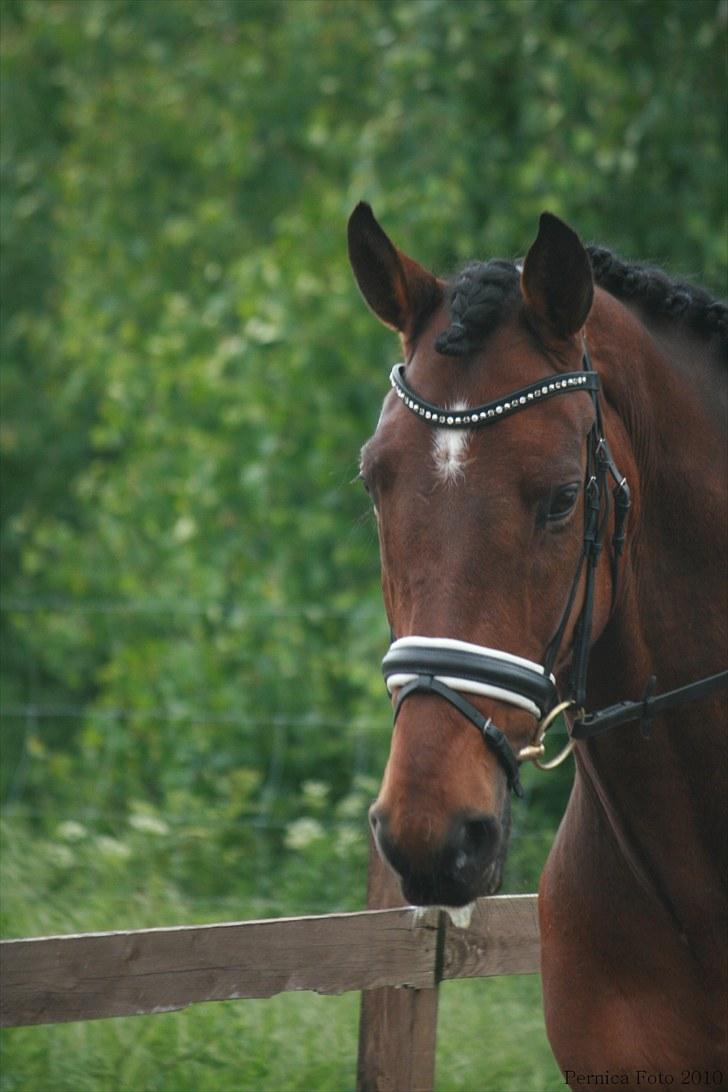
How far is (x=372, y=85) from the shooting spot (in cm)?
860

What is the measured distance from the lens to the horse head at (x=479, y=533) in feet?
7.19

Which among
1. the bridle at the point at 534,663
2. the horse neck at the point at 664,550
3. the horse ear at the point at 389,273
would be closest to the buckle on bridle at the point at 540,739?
the bridle at the point at 534,663

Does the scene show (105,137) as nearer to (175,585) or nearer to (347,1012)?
(175,585)

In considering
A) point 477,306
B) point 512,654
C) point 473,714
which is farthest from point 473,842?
point 477,306

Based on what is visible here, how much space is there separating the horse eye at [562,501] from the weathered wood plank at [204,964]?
1.44 m

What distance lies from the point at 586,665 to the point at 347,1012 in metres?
2.61

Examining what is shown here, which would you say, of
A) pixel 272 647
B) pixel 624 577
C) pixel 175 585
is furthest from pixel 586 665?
pixel 175 585

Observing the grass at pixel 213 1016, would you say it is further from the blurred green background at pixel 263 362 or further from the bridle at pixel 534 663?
the bridle at pixel 534 663

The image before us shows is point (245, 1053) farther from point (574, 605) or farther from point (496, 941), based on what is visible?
point (574, 605)

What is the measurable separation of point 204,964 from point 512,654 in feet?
4.68

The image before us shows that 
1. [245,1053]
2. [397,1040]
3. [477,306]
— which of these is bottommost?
[245,1053]

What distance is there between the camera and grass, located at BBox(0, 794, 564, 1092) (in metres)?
4.01

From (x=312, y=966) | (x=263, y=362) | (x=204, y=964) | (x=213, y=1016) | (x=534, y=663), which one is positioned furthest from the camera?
(x=263, y=362)

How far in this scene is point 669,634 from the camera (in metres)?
2.66
